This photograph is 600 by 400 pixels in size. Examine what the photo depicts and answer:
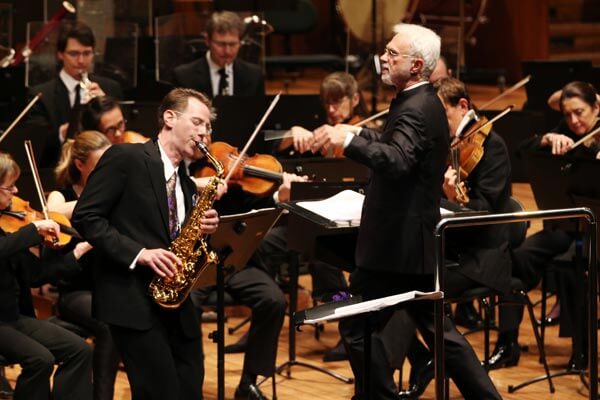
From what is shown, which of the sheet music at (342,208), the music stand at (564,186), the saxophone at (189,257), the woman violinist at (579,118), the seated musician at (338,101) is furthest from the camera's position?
the seated musician at (338,101)

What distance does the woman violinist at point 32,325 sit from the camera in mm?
4250

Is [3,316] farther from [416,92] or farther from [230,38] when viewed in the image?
[230,38]

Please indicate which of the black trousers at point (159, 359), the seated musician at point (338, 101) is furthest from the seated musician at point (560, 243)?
the black trousers at point (159, 359)

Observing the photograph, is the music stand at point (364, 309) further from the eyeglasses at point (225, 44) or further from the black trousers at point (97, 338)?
the eyeglasses at point (225, 44)

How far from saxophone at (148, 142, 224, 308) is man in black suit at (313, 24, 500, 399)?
1.39ft

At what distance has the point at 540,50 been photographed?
11.0m

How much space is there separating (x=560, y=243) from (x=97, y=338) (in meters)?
2.40

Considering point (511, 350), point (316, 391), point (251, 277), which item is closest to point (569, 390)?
point (511, 350)

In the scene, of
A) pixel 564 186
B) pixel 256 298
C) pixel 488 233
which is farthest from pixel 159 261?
pixel 564 186

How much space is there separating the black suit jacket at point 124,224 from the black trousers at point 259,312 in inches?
50.4

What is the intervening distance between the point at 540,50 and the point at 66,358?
296 inches

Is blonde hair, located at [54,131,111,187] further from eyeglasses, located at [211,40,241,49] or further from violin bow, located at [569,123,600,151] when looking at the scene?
violin bow, located at [569,123,600,151]

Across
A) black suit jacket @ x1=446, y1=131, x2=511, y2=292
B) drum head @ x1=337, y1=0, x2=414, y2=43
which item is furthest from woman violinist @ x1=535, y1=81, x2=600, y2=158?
drum head @ x1=337, y1=0, x2=414, y2=43

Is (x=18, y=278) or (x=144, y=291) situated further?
(x=18, y=278)
